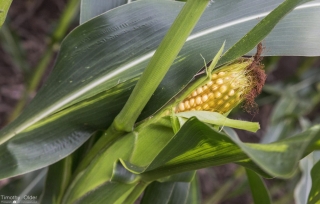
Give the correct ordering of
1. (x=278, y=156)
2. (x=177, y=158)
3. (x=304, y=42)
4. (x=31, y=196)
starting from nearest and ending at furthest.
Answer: (x=278, y=156), (x=177, y=158), (x=304, y=42), (x=31, y=196)

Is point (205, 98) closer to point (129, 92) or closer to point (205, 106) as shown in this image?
point (205, 106)

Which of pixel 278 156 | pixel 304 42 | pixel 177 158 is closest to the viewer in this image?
pixel 278 156

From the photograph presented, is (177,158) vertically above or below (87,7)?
below

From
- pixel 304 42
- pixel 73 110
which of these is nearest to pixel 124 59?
pixel 73 110

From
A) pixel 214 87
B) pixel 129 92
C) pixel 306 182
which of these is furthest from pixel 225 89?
pixel 306 182

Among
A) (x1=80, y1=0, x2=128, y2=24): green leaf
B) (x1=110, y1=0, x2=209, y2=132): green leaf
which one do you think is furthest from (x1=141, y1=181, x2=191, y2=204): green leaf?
(x1=80, y1=0, x2=128, y2=24): green leaf

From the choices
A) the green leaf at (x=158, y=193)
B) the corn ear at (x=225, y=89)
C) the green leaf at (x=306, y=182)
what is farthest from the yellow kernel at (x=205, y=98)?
the green leaf at (x=306, y=182)

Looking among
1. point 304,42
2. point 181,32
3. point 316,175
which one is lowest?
point 316,175

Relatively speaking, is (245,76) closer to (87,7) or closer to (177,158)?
(177,158)
